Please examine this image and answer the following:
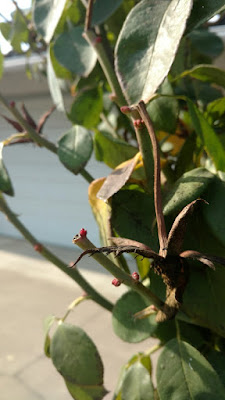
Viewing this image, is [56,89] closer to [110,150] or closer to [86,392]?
[110,150]

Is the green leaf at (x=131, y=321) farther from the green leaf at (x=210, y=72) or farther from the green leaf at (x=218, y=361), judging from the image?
the green leaf at (x=210, y=72)

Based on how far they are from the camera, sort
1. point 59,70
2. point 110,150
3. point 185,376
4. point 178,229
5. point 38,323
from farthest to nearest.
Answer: point 38,323
point 59,70
point 110,150
point 185,376
point 178,229

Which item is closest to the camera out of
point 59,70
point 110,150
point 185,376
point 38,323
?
point 185,376

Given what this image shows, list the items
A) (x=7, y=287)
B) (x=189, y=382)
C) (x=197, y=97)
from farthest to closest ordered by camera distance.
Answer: (x=7, y=287) → (x=197, y=97) → (x=189, y=382)

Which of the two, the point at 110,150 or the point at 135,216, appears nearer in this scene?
the point at 135,216

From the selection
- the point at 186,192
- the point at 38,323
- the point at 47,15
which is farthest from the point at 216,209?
the point at 38,323

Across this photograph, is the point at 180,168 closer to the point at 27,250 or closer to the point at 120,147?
the point at 120,147

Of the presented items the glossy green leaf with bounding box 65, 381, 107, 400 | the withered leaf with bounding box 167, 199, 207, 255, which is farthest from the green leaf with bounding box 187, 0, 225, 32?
the glossy green leaf with bounding box 65, 381, 107, 400

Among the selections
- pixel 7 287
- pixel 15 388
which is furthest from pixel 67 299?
pixel 15 388

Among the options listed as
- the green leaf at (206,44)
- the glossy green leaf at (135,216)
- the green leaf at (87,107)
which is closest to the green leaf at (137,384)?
the glossy green leaf at (135,216)
